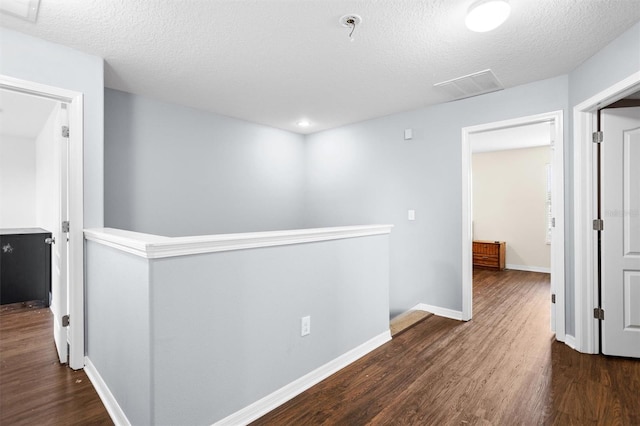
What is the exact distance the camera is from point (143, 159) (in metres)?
3.41

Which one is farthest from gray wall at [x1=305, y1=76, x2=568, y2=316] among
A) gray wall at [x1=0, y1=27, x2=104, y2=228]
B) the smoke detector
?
gray wall at [x1=0, y1=27, x2=104, y2=228]

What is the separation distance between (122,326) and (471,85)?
3.40 metres

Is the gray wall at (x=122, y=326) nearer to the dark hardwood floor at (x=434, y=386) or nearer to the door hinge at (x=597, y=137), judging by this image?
the dark hardwood floor at (x=434, y=386)

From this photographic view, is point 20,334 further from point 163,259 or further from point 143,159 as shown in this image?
point 163,259

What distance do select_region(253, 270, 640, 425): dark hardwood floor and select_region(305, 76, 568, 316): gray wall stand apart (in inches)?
29.8

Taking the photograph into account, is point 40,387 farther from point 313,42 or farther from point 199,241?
point 313,42

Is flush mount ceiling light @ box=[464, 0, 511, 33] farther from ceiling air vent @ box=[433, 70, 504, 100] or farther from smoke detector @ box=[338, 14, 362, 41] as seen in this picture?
ceiling air vent @ box=[433, 70, 504, 100]

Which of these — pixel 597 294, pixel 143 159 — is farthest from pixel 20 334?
pixel 597 294

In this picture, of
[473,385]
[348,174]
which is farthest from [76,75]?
[473,385]

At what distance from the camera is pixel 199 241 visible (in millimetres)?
1496

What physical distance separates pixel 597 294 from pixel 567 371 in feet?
2.47

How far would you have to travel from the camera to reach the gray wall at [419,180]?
129 inches

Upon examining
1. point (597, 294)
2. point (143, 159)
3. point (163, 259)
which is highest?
point (143, 159)

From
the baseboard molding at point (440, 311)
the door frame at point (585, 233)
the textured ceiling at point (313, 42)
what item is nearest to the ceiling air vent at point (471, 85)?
the textured ceiling at point (313, 42)
